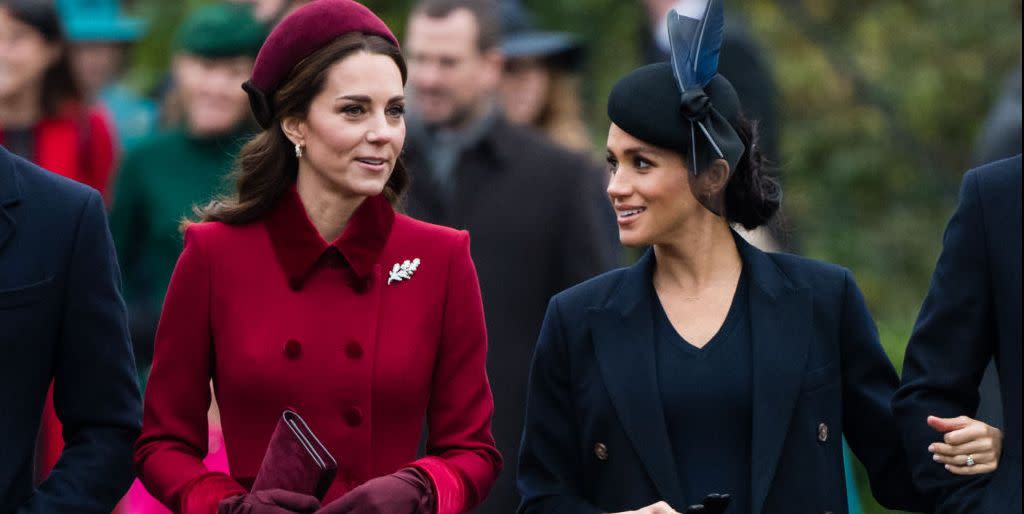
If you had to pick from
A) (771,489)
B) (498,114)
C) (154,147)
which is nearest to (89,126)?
(154,147)

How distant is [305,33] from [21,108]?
10.8ft

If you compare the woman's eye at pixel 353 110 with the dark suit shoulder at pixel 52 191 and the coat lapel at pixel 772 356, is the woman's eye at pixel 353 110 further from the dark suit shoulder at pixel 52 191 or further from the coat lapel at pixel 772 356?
the coat lapel at pixel 772 356

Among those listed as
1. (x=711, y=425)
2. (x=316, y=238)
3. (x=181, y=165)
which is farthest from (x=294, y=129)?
(x=181, y=165)

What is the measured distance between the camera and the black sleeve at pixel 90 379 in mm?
5527

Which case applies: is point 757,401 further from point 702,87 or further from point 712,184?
point 702,87

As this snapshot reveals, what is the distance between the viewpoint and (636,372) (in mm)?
5812

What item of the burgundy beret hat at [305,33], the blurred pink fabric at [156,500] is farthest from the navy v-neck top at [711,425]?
the blurred pink fabric at [156,500]

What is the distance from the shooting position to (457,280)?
5863mm

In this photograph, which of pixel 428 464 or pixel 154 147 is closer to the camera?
pixel 428 464

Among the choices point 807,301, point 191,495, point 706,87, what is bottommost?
point 191,495

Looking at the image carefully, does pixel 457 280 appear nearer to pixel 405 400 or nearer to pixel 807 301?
pixel 405 400

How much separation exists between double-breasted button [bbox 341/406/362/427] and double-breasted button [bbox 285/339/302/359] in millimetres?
186

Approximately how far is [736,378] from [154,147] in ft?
12.1

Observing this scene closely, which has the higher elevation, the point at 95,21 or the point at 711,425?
the point at 95,21
